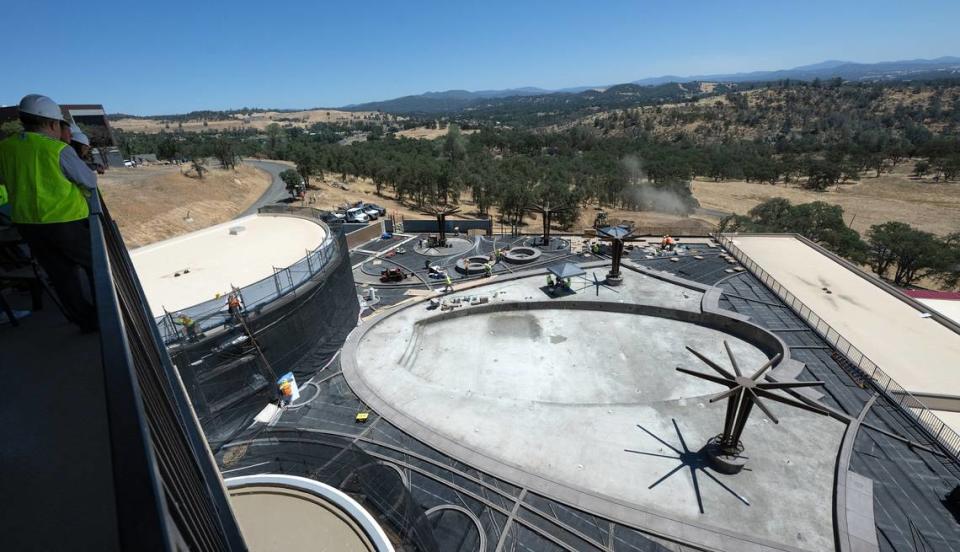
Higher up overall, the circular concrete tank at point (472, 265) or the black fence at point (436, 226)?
the black fence at point (436, 226)

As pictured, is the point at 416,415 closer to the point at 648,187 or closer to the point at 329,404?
the point at 329,404

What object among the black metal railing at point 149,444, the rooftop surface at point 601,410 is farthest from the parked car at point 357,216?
the black metal railing at point 149,444

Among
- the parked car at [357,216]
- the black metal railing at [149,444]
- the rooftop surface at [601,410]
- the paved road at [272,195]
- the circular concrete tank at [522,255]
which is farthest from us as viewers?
the paved road at [272,195]

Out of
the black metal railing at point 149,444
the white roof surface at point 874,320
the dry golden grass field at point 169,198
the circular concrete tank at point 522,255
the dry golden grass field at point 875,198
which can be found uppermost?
the black metal railing at point 149,444

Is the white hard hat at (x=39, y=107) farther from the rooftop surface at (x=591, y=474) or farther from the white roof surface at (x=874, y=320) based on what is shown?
the white roof surface at (x=874, y=320)

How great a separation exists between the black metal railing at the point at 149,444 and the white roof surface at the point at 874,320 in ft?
115

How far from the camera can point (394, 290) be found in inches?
1431

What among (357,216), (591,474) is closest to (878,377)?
(591,474)

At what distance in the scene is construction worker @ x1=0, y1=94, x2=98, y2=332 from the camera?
532 centimetres

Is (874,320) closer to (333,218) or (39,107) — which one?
(39,107)

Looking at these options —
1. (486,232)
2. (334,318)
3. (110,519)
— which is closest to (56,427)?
(110,519)

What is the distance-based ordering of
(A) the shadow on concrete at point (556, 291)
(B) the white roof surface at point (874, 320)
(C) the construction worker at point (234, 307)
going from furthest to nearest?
(A) the shadow on concrete at point (556, 291)
(B) the white roof surface at point (874, 320)
(C) the construction worker at point (234, 307)

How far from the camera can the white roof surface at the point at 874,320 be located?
2689cm

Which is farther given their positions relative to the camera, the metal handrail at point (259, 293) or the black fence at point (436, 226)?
the black fence at point (436, 226)
